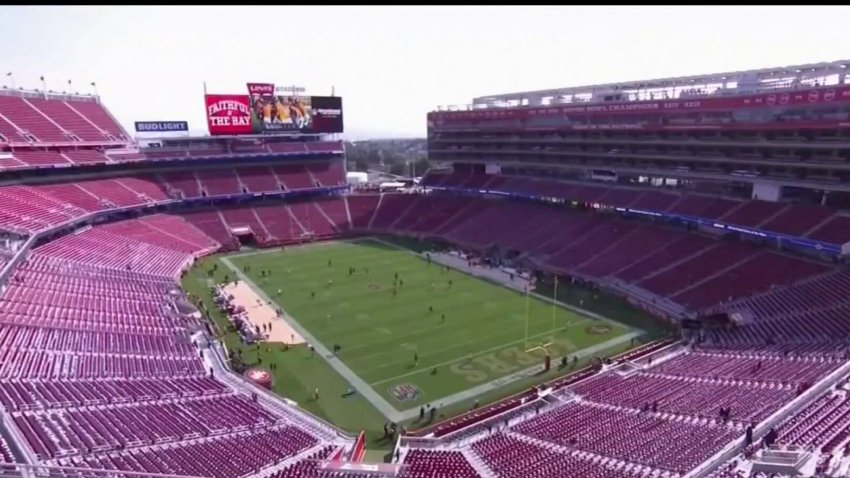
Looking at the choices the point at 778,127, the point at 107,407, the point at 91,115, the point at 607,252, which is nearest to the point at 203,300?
the point at 107,407

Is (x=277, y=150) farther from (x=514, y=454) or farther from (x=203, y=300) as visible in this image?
(x=514, y=454)

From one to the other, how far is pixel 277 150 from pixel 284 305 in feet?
118

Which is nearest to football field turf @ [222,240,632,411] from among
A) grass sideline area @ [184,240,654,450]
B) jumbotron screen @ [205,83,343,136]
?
grass sideline area @ [184,240,654,450]

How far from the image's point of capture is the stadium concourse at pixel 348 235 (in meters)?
18.1

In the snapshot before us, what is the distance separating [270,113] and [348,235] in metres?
18.1

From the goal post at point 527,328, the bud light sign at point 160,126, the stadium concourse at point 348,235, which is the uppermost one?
the bud light sign at point 160,126

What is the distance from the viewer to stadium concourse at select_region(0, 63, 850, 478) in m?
18.1

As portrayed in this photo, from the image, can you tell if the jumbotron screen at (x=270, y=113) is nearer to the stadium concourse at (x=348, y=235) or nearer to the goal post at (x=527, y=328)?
the stadium concourse at (x=348, y=235)

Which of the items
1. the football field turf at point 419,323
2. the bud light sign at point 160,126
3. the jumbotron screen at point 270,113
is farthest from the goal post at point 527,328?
the bud light sign at point 160,126

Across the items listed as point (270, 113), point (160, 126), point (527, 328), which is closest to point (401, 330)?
point (527, 328)

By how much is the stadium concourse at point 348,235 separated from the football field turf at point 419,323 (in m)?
3.50

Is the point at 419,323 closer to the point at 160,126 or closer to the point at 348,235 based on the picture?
the point at 348,235

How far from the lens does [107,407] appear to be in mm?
21156

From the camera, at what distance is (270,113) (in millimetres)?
66500
